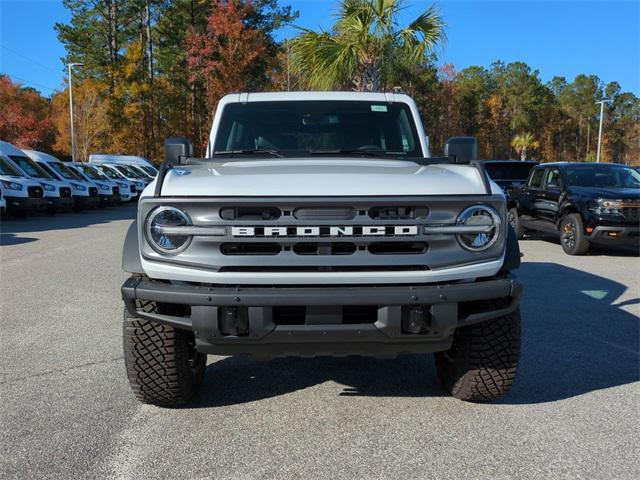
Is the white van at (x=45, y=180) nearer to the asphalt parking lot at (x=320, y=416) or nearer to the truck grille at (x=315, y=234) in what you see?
the asphalt parking lot at (x=320, y=416)

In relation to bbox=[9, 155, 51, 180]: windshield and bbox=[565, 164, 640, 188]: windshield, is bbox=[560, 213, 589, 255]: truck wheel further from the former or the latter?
bbox=[9, 155, 51, 180]: windshield

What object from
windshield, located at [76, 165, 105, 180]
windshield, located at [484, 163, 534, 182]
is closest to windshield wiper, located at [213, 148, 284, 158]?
windshield, located at [484, 163, 534, 182]

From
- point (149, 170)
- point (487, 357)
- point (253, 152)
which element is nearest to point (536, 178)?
point (253, 152)

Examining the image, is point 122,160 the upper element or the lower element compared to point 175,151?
upper

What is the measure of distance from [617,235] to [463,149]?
23.1ft

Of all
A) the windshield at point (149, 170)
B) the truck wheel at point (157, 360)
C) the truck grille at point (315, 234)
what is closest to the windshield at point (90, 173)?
the windshield at point (149, 170)

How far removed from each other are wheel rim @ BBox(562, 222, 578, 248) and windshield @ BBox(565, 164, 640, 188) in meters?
0.84

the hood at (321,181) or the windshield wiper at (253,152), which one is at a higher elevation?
the windshield wiper at (253,152)

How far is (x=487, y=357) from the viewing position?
336 centimetres

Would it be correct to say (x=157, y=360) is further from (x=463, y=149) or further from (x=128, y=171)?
(x=128, y=171)

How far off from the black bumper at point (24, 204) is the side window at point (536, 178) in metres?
13.5

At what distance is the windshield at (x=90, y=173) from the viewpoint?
2305 centimetres

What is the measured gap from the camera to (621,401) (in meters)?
3.68

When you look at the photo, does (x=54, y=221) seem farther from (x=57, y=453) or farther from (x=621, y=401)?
(x=621, y=401)
